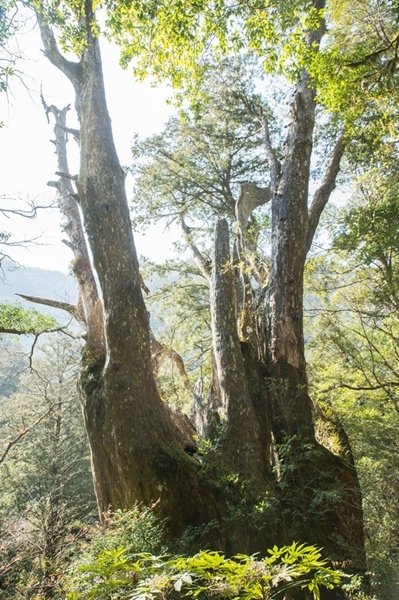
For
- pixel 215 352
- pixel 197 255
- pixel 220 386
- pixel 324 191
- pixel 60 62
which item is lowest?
pixel 220 386

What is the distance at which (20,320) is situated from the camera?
20.1 ft

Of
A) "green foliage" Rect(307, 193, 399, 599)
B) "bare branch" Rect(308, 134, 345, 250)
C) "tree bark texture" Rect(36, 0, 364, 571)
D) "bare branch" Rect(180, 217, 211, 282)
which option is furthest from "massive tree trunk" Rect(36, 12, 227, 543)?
"bare branch" Rect(180, 217, 211, 282)

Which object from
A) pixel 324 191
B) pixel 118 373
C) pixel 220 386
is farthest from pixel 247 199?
pixel 118 373

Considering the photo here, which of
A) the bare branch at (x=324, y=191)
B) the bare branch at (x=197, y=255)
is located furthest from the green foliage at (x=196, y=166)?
the bare branch at (x=324, y=191)

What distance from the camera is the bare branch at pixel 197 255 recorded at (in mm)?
9164

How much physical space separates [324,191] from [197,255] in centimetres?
374

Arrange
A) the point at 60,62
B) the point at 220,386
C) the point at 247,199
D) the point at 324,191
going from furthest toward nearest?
the point at 247,199 → the point at 324,191 → the point at 60,62 → the point at 220,386

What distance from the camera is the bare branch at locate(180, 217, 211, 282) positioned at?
9.16 m

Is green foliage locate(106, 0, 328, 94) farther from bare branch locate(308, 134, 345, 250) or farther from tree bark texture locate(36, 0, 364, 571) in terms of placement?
bare branch locate(308, 134, 345, 250)

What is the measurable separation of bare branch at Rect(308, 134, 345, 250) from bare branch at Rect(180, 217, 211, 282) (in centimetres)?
238

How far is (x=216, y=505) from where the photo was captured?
436 centimetres

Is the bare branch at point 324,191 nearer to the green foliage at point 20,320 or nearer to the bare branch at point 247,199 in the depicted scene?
the bare branch at point 247,199

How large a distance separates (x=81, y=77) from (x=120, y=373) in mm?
4125

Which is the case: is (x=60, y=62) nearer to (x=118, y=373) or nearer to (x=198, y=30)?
(x=198, y=30)
